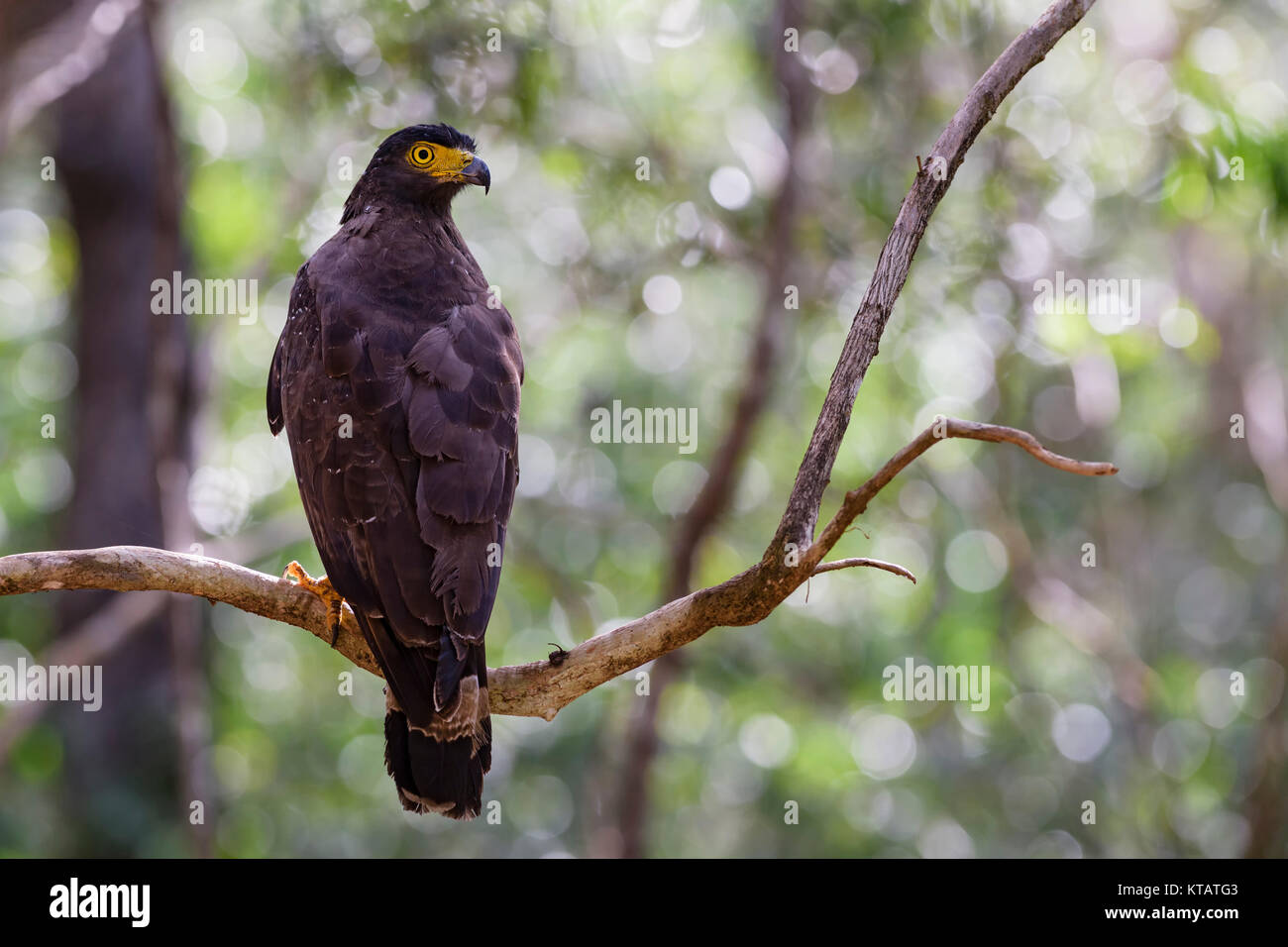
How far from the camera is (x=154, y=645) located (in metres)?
10.7

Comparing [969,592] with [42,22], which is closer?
[42,22]

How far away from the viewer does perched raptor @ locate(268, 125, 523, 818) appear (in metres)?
3.82

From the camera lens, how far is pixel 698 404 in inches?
477

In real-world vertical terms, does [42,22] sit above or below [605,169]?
above

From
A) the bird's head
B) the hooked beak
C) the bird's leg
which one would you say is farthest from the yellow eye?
the bird's leg

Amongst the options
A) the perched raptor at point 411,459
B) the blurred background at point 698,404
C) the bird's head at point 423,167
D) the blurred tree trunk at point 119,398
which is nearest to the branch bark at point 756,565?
the perched raptor at point 411,459

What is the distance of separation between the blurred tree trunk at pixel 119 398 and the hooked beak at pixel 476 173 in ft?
17.7

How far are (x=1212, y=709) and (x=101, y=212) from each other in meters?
11.5

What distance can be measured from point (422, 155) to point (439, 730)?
257cm

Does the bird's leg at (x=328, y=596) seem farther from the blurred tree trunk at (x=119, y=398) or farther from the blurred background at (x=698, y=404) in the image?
the blurred tree trunk at (x=119, y=398)

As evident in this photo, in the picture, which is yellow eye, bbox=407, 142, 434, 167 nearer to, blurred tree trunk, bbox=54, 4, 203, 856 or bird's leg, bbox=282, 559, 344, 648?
bird's leg, bbox=282, 559, 344, 648

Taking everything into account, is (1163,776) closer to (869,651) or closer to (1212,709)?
(1212,709)

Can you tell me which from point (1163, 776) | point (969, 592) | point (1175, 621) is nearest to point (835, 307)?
point (969, 592)
